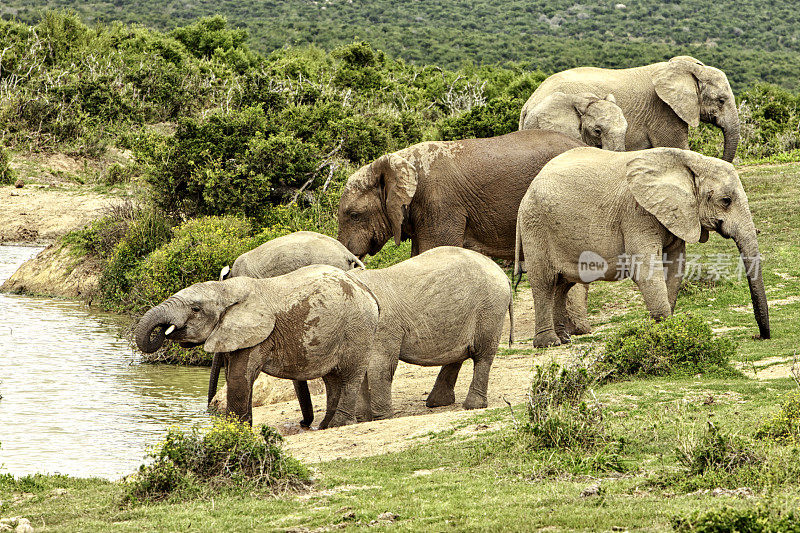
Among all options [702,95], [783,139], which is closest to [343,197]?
[702,95]

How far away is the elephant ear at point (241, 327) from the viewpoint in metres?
10.7

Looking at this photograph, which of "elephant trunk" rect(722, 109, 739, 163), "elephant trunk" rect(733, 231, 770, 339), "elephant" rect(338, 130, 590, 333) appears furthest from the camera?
"elephant trunk" rect(722, 109, 739, 163)

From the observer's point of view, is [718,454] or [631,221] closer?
[718,454]

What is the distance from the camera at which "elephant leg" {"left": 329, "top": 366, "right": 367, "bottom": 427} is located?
11383 mm

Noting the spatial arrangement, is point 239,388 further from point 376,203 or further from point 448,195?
point 448,195

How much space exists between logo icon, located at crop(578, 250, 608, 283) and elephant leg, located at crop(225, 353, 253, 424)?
Answer: 4.68 meters

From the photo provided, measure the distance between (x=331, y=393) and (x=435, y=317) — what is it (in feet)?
4.36

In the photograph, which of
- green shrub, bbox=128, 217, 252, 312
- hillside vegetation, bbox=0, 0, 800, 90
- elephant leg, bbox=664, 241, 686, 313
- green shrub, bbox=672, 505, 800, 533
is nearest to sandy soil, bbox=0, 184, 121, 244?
green shrub, bbox=128, 217, 252, 312

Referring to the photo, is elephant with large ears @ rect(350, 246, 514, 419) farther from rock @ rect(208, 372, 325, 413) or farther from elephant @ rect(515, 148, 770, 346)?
rock @ rect(208, 372, 325, 413)

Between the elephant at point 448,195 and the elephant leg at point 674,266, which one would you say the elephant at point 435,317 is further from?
the elephant at point 448,195

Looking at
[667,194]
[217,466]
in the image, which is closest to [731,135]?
[667,194]

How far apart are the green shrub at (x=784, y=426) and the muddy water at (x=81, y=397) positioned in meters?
5.65

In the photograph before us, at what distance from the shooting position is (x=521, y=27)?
108375 mm

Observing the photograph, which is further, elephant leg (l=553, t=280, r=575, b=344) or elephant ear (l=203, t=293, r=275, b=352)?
elephant leg (l=553, t=280, r=575, b=344)
